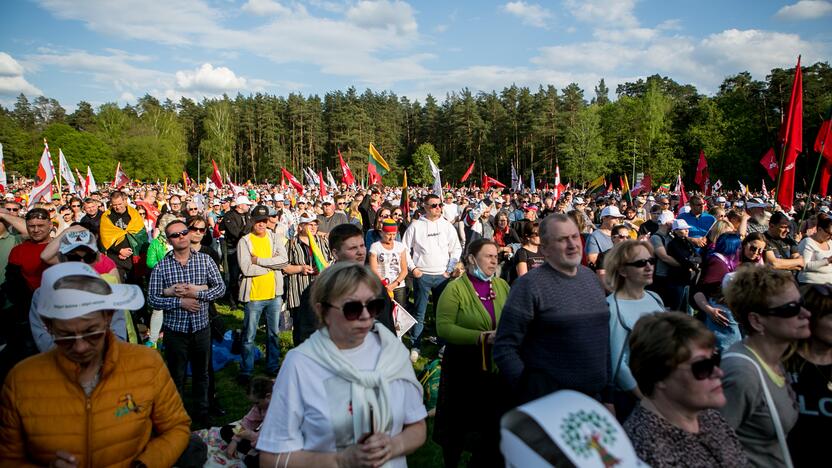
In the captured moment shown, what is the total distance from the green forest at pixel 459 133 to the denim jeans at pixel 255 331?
48.2 metres

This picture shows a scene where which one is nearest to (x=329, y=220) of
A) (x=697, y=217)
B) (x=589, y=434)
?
(x=697, y=217)

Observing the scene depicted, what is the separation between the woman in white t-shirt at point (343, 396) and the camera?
82.9 inches

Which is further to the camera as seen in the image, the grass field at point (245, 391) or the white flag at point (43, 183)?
the white flag at point (43, 183)

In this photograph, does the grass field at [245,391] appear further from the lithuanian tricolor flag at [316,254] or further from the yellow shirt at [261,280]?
the lithuanian tricolor flag at [316,254]

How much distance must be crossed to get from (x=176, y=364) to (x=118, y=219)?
3705 millimetres

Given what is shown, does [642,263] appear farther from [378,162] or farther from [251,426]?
[378,162]

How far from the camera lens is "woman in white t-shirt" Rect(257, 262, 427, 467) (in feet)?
6.91

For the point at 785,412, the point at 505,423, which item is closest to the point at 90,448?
the point at 505,423

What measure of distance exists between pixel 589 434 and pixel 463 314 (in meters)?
2.76

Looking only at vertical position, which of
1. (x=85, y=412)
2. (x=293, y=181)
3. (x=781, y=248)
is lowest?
(x=85, y=412)

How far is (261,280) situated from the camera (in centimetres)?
621

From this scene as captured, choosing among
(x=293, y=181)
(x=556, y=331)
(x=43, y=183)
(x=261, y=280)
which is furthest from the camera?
(x=293, y=181)

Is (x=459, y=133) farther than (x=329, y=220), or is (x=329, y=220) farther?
(x=459, y=133)

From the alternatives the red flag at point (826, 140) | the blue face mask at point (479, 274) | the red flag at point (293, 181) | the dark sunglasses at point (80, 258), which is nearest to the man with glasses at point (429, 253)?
the blue face mask at point (479, 274)
